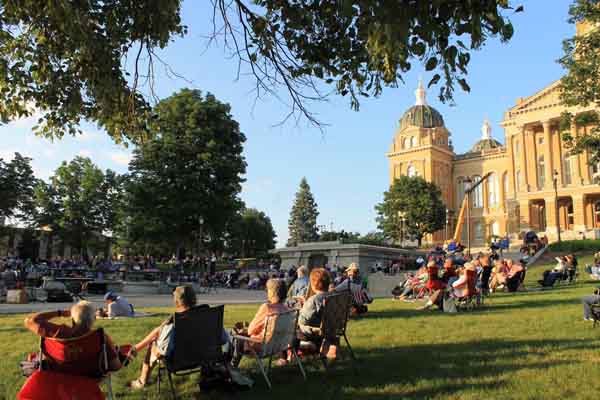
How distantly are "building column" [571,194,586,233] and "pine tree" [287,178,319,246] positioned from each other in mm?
45819

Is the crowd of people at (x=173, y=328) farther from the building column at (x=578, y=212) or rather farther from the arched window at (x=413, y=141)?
the arched window at (x=413, y=141)

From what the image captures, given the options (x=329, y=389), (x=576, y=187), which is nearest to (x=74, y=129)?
(x=329, y=389)

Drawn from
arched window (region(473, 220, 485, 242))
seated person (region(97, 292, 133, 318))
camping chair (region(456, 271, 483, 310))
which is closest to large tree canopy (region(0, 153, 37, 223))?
seated person (region(97, 292, 133, 318))

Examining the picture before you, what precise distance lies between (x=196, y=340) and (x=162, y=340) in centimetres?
38

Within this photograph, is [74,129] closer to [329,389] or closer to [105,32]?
[105,32]

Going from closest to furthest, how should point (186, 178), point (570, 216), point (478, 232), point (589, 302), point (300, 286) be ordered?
point (589, 302) → point (300, 286) → point (186, 178) → point (570, 216) → point (478, 232)

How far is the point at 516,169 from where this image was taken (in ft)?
208

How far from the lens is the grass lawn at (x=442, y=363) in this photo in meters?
4.64

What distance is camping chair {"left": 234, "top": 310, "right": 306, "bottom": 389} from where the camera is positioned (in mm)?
5078

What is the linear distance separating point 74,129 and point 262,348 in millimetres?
5491

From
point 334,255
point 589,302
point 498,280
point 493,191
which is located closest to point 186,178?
point 334,255

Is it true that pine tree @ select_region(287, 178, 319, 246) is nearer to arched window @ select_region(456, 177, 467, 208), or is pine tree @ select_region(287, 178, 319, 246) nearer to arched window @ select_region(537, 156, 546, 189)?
arched window @ select_region(456, 177, 467, 208)

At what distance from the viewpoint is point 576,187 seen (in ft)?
175

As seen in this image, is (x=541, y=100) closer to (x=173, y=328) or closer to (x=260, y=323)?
(x=260, y=323)
